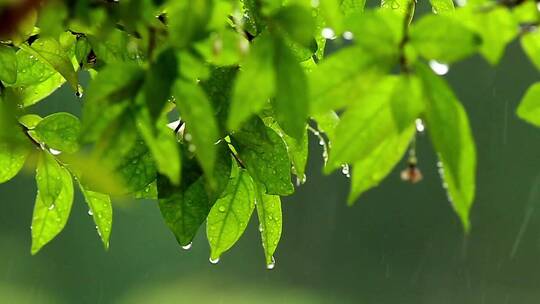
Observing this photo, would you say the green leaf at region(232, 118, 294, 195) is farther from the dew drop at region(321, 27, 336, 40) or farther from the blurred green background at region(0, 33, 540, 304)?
the blurred green background at region(0, 33, 540, 304)

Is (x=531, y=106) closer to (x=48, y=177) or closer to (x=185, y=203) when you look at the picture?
(x=185, y=203)

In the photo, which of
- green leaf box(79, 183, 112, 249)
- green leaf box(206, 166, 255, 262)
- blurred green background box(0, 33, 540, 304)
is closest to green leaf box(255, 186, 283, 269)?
green leaf box(206, 166, 255, 262)

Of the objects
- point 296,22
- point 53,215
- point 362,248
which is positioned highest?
point 296,22

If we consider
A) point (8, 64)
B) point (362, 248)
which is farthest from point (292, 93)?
point (362, 248)

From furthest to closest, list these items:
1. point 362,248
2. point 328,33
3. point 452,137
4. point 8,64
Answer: point 362,248
point 8,64
point 328,33
point 452,137

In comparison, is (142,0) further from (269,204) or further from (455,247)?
(455,247)

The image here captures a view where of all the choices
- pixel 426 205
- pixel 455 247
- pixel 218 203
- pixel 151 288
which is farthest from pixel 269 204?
pixel 455 247

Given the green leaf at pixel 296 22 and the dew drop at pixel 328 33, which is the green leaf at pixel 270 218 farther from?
the green leaf at pixel 296 22
